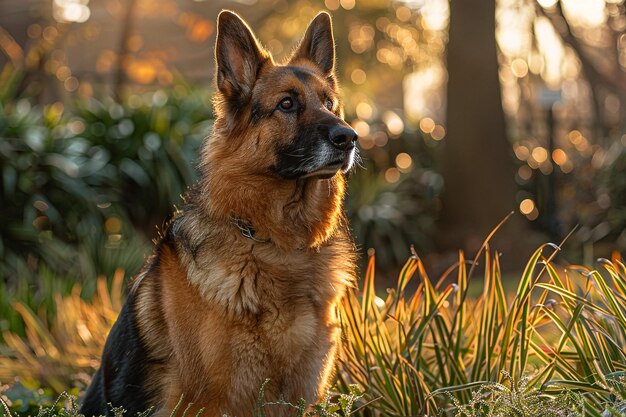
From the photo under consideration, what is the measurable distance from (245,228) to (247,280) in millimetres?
279

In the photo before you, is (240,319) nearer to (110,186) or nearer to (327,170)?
(327,170)

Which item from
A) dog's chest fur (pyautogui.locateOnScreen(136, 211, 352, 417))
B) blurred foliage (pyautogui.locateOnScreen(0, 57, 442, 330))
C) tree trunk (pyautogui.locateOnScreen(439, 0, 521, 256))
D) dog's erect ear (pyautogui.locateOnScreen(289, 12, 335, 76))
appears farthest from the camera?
tree trunk (pyautogui.locateOnScreen(439, 0, 521, 256))

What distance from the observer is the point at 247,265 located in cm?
397

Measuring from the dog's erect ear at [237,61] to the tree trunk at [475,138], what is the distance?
8860 millimetres

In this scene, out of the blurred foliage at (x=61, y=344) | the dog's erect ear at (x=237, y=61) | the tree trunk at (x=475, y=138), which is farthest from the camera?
the tree trunk at (x=475, y=138)

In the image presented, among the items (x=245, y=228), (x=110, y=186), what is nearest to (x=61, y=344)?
(x=245, y=228)

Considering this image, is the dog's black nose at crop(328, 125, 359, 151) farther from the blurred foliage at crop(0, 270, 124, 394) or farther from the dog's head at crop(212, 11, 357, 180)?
the blurred foliage at crop(0, 270, 124, 394)

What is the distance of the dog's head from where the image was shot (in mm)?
4020

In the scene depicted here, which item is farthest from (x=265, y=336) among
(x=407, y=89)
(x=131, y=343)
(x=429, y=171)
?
(x=407, y=89)

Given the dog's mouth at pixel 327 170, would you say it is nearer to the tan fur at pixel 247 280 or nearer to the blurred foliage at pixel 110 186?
the tan fur at pixel 247 280

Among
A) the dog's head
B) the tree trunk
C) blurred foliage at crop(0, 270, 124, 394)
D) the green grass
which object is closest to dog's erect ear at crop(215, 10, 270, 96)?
the dog's head

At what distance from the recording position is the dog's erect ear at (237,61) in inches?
167

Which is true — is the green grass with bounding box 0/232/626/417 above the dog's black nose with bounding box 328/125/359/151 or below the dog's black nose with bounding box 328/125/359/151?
below

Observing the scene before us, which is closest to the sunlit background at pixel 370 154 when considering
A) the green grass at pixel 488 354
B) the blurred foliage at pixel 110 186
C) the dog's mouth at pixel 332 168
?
the blurred foliage at pixel 110 186
